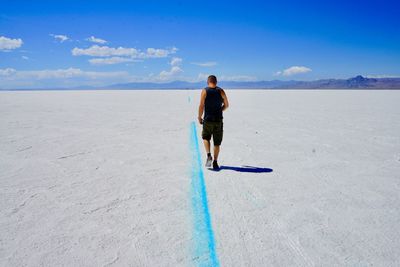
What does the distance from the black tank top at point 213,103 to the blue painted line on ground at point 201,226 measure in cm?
95

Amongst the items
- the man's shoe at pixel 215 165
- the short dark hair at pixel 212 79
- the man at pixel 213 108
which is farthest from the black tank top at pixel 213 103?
the man's shoe at pixel 215 165

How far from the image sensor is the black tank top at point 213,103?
4676mm

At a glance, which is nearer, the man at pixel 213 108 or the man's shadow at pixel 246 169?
the man at pixel 213 108

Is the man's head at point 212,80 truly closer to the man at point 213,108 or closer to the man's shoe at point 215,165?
the man at point 213,108

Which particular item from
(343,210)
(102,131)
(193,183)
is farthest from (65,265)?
(102,131)

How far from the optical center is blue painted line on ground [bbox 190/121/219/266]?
95.4 inches

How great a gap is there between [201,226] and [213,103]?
89.4 inches

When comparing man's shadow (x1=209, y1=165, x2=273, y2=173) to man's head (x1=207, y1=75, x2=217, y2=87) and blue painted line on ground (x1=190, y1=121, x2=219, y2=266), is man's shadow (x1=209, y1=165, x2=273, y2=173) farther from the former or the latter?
man's head (x1=207, y1=75, x2=217, y2=87)

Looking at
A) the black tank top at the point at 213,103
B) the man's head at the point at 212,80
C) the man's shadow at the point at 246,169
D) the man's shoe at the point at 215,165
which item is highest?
the man's head at the point at 212,80

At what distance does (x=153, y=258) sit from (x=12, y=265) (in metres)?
1.13

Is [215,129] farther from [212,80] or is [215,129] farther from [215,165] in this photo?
[212,80]

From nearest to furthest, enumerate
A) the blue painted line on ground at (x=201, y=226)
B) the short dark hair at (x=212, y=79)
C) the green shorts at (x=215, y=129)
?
the blue painted line on ground at (x=201, y=226), the short dark hair at (x=212, y=79), the green shorts at (x=215, y=129)

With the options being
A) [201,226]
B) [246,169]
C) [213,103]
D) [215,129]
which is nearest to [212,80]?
[213,103]

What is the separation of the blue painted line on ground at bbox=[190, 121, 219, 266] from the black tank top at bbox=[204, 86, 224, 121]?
947mm
